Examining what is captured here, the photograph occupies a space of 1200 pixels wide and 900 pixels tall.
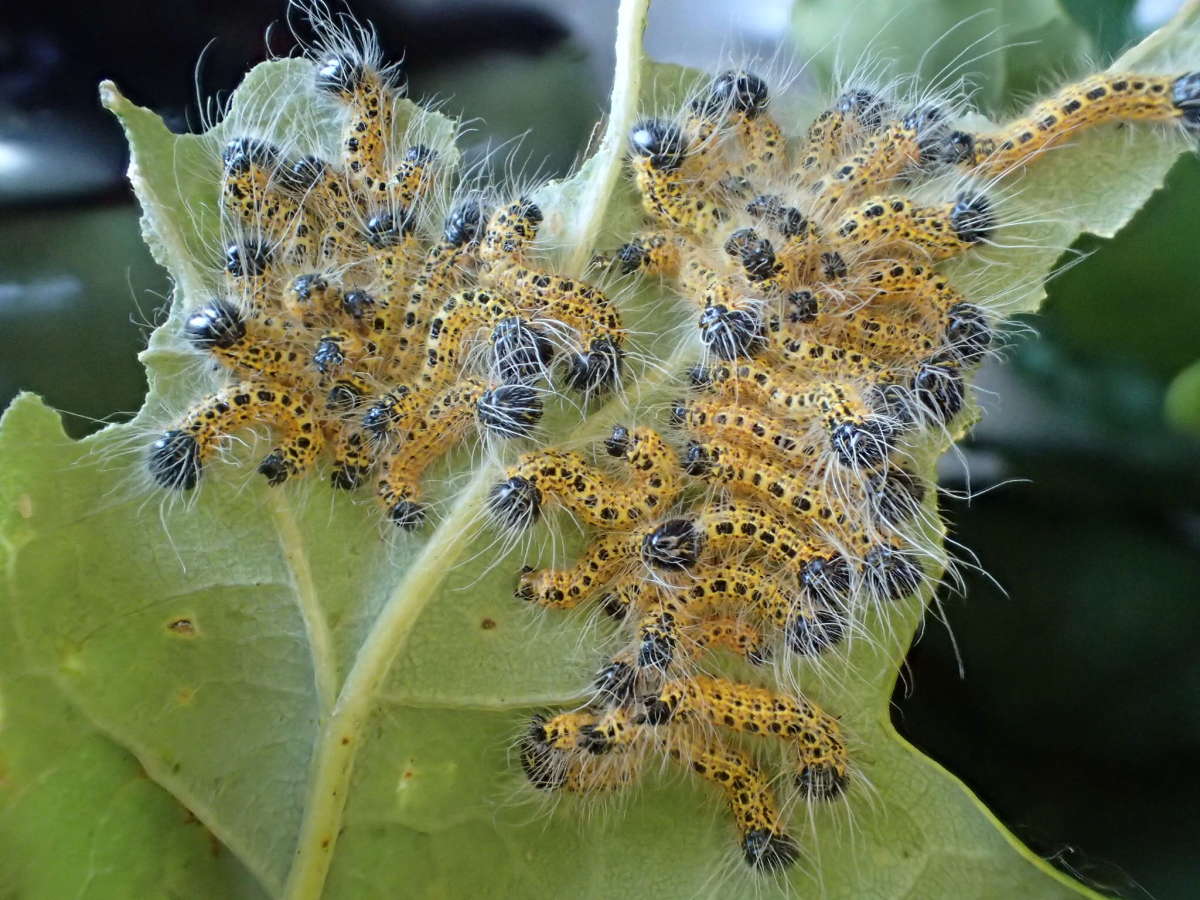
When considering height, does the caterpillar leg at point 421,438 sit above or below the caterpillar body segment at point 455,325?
below

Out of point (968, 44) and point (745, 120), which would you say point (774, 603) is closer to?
point (745, 120)

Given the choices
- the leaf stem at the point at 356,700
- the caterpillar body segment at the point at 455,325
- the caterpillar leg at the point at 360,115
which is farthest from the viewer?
the caterpillar leg at the point at 360,115

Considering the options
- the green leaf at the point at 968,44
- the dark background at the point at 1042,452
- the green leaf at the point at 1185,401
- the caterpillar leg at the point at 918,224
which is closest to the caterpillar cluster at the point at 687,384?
the caterpillar leg at the point at 918,224

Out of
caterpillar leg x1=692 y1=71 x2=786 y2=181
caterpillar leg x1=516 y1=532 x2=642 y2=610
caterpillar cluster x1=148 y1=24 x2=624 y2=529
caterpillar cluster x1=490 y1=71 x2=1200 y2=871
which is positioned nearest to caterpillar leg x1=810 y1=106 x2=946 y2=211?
caterpillar cluster x1=490 y1=71 x2=1200 y2=871

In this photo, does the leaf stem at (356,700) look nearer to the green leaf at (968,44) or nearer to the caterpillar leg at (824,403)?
the caterpillar leg at (824,403)

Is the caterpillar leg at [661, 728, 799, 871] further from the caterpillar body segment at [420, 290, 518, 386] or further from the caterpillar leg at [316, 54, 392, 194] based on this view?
the caterpillar leg at [316, 54, 392, 194]

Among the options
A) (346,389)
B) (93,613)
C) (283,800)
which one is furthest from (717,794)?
(93,613)

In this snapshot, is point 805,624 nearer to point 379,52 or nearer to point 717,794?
point 717,794

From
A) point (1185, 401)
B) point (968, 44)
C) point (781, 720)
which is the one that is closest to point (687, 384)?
point (781, 720)
